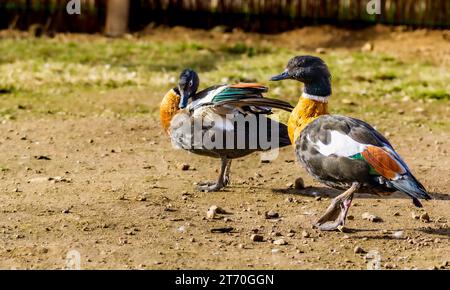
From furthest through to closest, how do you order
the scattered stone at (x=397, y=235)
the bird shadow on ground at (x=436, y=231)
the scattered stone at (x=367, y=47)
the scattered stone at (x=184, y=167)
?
the scattered stone at (x=367, y=47)
the scattered stone at (x=184, y=167)
the bird shadow on ground at (x=436, y=231)
the scattered stone at (x=397, y=235)

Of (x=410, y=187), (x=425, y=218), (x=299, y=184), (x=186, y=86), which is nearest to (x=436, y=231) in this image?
(x=425, y=218)

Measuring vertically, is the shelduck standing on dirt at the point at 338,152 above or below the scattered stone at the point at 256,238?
above

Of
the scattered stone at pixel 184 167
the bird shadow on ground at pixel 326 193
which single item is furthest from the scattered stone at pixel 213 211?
the scattered stone at pixel 184 167

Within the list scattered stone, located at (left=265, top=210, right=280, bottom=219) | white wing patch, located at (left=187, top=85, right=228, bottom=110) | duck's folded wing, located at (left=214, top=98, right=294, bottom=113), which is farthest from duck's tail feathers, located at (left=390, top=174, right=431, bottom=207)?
white wing patch, located at (left=187, top=85, right=228, bottom=110)

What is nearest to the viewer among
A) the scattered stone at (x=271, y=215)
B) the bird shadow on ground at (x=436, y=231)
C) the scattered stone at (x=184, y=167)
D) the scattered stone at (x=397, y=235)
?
the scattered stone at (x=397, y=235)

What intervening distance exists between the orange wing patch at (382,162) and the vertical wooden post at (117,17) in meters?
8.31

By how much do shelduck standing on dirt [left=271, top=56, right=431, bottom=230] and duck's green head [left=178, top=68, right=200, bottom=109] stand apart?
1039 mm

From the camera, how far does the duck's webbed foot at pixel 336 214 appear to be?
6379mm

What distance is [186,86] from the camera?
748 centimetres

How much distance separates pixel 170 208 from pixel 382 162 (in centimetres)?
151

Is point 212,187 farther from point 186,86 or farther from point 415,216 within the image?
point 415,216

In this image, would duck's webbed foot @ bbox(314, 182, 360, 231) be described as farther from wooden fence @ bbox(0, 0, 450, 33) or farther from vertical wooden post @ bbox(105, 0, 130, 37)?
vertical wooden post @ bbox(105, 0, 130, 37)

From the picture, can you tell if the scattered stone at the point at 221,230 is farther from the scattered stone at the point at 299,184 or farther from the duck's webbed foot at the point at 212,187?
the scattered stone at the point at 299,184

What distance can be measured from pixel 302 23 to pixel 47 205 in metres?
7.98
